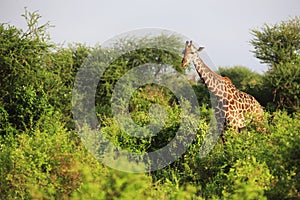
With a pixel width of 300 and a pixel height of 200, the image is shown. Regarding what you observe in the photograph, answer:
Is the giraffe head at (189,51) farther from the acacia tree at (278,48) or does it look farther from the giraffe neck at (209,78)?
the acacia tree at (278,48)

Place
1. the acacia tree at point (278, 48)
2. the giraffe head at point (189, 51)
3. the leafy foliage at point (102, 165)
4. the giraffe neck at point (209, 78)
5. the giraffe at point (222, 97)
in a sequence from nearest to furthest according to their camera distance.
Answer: the leafy foliage at point (102, 165), the giraffe at point (222, 97), the giraffe head at point (189, 51), the giraffe neck at point (209, 78), the acacia tree at point (278, 48)

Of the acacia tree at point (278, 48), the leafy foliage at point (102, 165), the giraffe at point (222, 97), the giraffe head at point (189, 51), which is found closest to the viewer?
the leafy foliage at point (102, 165)

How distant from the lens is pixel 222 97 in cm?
1367

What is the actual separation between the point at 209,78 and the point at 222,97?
0.58 meters

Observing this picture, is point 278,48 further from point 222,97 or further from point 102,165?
point 102,165

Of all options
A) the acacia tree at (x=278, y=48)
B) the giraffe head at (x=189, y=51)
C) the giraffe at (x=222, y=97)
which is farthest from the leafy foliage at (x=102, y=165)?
the acacia tree at (x=278, y=48)

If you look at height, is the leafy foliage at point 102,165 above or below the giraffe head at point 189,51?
below

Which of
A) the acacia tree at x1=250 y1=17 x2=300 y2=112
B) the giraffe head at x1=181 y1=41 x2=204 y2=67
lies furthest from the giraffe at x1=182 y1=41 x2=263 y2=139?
the acacia tree at x1=250 y1=17 x2=300 y2=112

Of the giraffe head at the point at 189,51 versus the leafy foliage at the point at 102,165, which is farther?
the giraffe head at the point at 189,51

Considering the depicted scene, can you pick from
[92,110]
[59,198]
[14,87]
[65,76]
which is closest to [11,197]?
[59,198]

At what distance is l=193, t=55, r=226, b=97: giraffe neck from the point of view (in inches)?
541

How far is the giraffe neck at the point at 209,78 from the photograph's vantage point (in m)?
13.8

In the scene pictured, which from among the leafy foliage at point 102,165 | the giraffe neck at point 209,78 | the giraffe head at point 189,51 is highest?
the giraffe head at point 189,51

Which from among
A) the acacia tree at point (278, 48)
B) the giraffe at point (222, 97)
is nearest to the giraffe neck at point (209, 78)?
the giraffe at point (222, 97)
